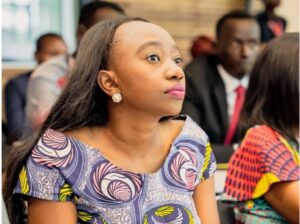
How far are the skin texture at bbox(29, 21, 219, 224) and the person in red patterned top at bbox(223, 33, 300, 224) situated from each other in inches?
11.0

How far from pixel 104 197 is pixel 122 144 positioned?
14cm

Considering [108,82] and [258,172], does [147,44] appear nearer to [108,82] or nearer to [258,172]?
[108,82]

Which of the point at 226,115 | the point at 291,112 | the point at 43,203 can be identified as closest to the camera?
the point at 43,203

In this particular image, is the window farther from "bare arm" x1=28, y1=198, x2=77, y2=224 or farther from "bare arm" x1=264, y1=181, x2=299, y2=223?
"bare arm" x1=28, y1=198, x2=77, y2=224

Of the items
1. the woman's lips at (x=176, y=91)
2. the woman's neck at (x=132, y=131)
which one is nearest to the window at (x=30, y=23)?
the woman's neck at (x=132, y=131)

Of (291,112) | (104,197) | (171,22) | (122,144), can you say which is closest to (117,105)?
(122,144)

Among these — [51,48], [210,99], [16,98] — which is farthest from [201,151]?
[51,48]

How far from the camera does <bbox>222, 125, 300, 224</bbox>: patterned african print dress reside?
4.71 ft

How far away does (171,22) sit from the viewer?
15.3ft

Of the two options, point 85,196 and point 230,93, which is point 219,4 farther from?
point 85,196

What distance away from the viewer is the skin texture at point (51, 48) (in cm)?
377

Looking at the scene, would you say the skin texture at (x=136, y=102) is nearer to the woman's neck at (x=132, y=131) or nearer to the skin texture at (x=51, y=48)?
the woman's neck at (x=132, y=131)

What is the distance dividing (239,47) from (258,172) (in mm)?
1475

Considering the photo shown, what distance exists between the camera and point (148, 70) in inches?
43.4
